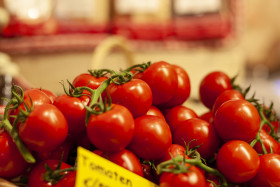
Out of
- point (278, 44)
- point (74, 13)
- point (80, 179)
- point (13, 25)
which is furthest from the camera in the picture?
point (278, 44)

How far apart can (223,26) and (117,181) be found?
6.50 ft

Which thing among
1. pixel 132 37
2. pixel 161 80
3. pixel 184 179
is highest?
pixel 161 80

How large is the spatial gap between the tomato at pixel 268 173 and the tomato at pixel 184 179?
0.14 m

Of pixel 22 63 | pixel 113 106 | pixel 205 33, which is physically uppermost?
pixel 113 106

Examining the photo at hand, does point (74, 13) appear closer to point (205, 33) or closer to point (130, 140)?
point (205, 33)

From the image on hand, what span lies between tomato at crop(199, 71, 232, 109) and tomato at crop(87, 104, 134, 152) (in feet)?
1.09

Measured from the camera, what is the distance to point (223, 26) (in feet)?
7.52

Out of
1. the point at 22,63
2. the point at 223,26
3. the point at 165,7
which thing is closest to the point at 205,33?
the point at 223,26

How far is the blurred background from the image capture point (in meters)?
2.16

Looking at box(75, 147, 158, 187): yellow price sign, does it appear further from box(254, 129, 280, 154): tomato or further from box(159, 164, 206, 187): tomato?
box(254, 129, 280, 154): tomato

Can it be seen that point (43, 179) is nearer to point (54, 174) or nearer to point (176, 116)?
point (54, 174)

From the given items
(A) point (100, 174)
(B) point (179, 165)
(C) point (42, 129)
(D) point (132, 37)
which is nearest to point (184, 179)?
(B) point (179, 165)

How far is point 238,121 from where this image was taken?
1.99 feet

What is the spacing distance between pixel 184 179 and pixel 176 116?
226mm
